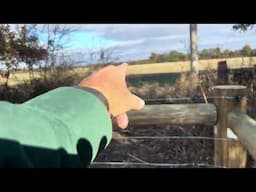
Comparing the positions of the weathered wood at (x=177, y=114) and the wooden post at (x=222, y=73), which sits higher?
the wooden post at (x=222, y=73)

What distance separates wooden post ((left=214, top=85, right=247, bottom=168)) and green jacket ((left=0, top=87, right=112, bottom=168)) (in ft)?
4.94

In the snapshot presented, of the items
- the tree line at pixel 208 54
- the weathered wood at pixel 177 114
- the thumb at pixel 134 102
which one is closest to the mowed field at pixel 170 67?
the tree line at pixel 208 54

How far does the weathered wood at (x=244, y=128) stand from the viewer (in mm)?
1524

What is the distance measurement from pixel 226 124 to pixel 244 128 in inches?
9.5

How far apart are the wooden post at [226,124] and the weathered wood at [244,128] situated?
0.03m

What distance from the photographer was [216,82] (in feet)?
8.20

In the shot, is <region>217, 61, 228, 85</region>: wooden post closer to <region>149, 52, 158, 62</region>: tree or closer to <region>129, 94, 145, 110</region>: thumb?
<region>149, 52, 158, 62</region>: tree

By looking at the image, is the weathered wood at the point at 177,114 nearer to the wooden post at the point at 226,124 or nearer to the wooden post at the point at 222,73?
the wooden post at the point at 226,124

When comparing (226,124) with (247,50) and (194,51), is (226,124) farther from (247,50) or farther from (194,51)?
(247,50)
